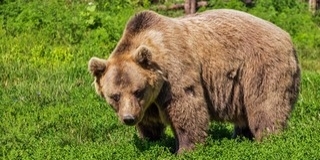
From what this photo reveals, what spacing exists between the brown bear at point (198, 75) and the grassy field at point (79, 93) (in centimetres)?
25

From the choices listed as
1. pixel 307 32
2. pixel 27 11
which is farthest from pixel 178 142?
pixel 307 32

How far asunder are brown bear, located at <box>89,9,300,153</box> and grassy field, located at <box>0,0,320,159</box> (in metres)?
0.25

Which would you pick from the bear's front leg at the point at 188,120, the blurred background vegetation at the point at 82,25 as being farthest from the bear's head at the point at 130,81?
the blurred background vegetation at the point at 82,25

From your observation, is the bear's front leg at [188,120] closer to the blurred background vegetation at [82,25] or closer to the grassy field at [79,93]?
the grassy field at [79,93]

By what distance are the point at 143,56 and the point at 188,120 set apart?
0.76m

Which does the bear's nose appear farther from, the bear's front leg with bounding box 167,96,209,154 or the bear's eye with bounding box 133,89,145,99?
the bear's front leg with bounding box 167,96,209,154

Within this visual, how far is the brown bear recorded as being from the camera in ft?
22.4

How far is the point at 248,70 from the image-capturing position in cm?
738

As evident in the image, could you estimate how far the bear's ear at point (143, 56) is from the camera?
22.1 ft

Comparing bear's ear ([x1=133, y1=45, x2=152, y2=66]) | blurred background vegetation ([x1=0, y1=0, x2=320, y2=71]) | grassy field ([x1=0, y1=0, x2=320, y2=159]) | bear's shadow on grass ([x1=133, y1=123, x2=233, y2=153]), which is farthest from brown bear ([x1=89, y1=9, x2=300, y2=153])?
blurred background vegetation ([x1=0, y1=0, x2=320, y2=71])

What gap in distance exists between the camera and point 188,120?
23.1ft

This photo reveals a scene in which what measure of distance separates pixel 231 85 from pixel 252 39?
0.49 m

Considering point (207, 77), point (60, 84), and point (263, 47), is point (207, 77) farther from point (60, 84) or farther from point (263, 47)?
point (60, 84)

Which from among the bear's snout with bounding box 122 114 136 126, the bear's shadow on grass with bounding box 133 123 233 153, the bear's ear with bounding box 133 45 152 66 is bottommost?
the bear's shadow on grass with bounding box 133 123 233 153
